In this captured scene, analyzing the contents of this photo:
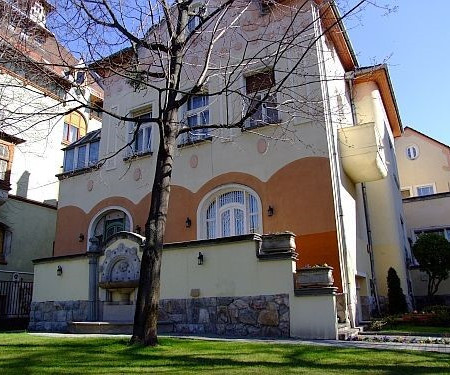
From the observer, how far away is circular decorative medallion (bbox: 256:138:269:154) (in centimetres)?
1330

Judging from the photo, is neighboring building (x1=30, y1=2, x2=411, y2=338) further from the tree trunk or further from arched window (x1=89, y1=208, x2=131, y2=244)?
the tree trunk

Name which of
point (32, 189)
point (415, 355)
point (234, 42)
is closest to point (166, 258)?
point (415, 355)

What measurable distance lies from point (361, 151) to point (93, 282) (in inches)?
328

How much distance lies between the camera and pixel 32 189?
22812mm

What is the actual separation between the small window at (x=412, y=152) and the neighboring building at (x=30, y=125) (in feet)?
60.1

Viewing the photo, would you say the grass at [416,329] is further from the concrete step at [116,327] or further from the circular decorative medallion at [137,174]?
the circular decorative medallion at [137,174]

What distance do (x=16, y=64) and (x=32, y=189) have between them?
621 inches

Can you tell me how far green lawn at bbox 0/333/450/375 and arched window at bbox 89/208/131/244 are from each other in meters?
8.37

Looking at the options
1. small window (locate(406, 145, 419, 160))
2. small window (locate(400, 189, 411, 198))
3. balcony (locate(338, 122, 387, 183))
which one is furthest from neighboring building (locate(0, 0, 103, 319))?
small window (locate(406, 145, 419, 160))

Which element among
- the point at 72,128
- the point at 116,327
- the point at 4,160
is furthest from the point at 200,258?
the point at 72,128

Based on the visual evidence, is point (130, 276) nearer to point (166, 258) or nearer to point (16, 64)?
point (166, 258)

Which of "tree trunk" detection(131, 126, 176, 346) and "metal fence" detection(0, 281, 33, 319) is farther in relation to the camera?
"metal fence" detection(0, 281, 33, 319)

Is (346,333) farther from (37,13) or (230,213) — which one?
(37,13)

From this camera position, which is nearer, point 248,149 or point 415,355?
point 415,355
